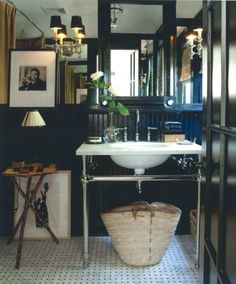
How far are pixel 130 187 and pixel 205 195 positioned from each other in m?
1.82

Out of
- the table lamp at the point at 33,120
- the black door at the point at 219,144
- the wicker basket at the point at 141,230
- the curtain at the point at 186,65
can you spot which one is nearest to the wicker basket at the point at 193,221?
the wicker basket at the point at 141,230

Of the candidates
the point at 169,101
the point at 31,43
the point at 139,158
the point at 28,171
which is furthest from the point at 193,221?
the point at 31,43

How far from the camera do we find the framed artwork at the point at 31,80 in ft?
9.96

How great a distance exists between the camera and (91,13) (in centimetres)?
304

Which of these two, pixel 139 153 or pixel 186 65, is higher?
pixel 186 65

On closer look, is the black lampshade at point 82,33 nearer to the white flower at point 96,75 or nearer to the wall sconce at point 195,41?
the white flower at point 96,75

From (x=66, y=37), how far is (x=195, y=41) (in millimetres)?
1108

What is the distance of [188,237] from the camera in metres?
3.13

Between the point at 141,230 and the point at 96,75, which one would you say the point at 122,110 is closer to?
the point at 96,75

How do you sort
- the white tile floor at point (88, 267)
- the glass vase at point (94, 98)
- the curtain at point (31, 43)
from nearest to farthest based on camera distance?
the white tile floor at point (88, 267) < the glass vase at point (94, 98) < the curtain at point (31, 43)

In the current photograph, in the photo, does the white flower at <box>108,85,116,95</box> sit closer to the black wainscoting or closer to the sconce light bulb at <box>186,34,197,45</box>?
the black wainscoting

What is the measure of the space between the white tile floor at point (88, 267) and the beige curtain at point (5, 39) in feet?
4.16

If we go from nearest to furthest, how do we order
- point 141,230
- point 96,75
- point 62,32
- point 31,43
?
1. point 141,230
2. point 96,75
3. point 62,32
4. point 31,43

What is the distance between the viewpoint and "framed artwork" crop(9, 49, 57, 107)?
3035 mm
